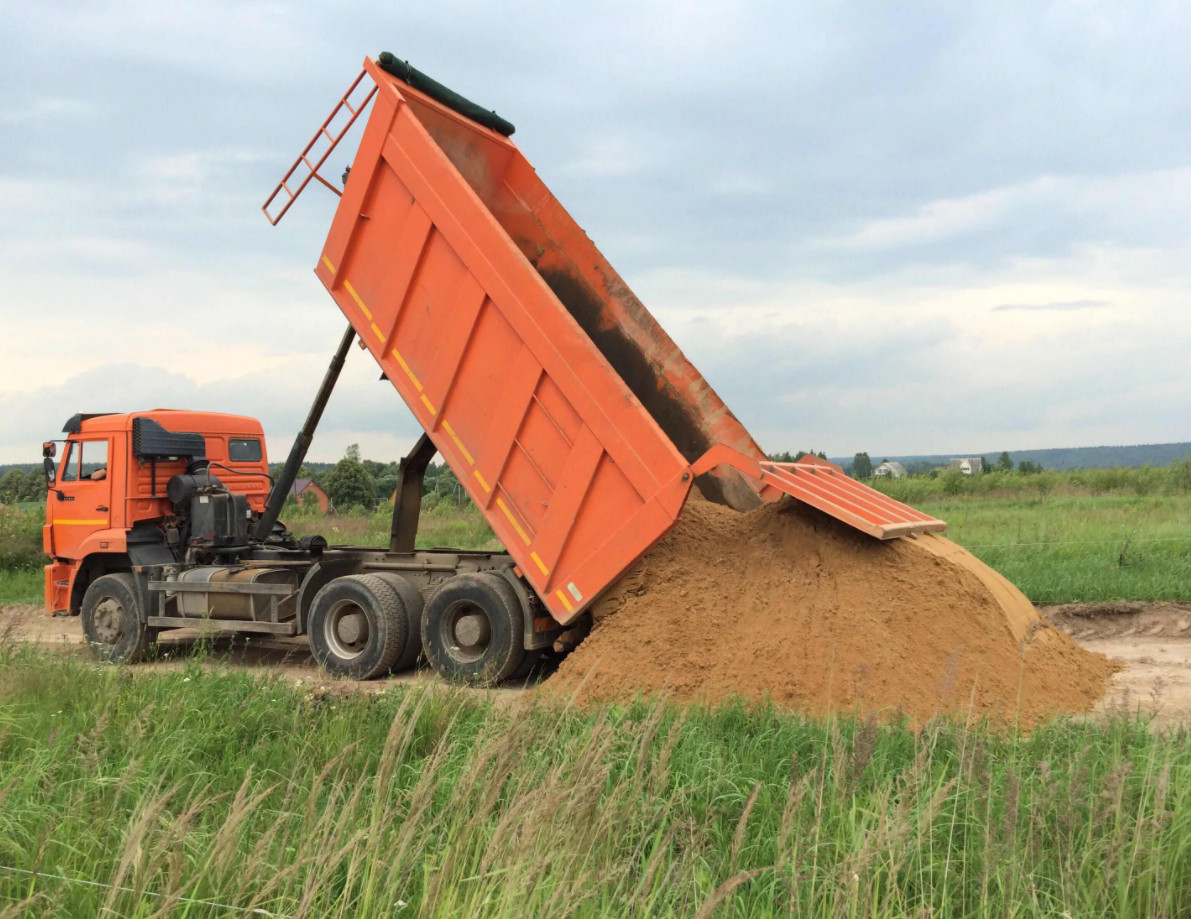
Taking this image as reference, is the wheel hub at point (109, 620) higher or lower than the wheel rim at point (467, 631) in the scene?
lower

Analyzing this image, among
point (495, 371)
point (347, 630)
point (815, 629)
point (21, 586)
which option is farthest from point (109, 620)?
point (21, 586)

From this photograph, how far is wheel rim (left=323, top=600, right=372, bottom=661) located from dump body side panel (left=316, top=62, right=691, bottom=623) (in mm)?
1677

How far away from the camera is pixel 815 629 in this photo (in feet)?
20.9

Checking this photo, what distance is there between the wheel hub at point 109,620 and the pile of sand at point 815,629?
5465 mm

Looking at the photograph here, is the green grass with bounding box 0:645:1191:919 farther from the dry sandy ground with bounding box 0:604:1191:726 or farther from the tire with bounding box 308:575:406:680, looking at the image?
the tire with bounding box 308:575:406:680

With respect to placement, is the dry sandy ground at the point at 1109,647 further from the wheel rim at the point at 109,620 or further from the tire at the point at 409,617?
A: the wheel rim at the point at 109,620

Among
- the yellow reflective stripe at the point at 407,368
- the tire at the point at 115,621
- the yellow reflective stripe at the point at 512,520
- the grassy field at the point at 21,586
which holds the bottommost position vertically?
the grassy field at the point at 21,586

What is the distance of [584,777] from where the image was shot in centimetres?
315

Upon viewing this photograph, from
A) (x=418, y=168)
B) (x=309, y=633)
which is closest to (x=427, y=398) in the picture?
(x=418, y=168)

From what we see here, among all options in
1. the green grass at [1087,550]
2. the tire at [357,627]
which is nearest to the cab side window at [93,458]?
the tire at [357,627]

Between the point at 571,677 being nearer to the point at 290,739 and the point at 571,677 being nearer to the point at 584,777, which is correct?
the point at 290,739

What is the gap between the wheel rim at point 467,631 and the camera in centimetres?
758

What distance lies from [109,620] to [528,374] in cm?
571

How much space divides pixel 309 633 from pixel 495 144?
4.83m
